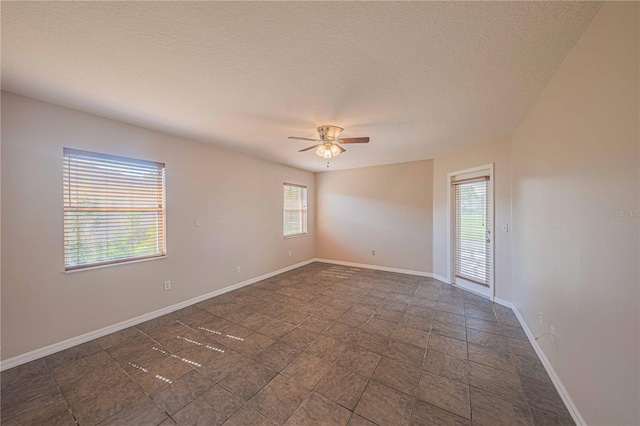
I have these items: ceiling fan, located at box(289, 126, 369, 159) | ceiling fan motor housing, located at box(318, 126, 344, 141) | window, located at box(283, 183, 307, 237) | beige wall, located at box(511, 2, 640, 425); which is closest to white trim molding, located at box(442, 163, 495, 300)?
beige wall, located at box(511, 2, 640, 425)

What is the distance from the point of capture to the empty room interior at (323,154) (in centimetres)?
128

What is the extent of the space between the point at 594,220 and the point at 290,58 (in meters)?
2.22

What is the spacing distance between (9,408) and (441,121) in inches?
184

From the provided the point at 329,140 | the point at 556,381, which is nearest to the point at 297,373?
the point at 556,381

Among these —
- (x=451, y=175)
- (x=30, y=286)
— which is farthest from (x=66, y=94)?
(x=451, y=175)

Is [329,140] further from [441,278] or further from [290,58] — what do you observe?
[441,278]

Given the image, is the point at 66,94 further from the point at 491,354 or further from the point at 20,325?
the point at 491,354

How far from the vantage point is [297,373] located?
2.01m

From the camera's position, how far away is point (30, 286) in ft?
7.13

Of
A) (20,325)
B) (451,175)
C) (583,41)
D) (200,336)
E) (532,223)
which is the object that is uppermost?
(583,41)

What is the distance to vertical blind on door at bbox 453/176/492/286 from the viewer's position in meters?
→ 3.71

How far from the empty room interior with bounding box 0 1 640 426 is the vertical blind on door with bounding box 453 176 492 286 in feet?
0.16

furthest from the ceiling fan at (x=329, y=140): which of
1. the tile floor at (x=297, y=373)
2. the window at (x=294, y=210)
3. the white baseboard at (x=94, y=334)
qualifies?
the white baseboard at (x=94, y=334)

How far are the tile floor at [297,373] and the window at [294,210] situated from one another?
8.36 feet
